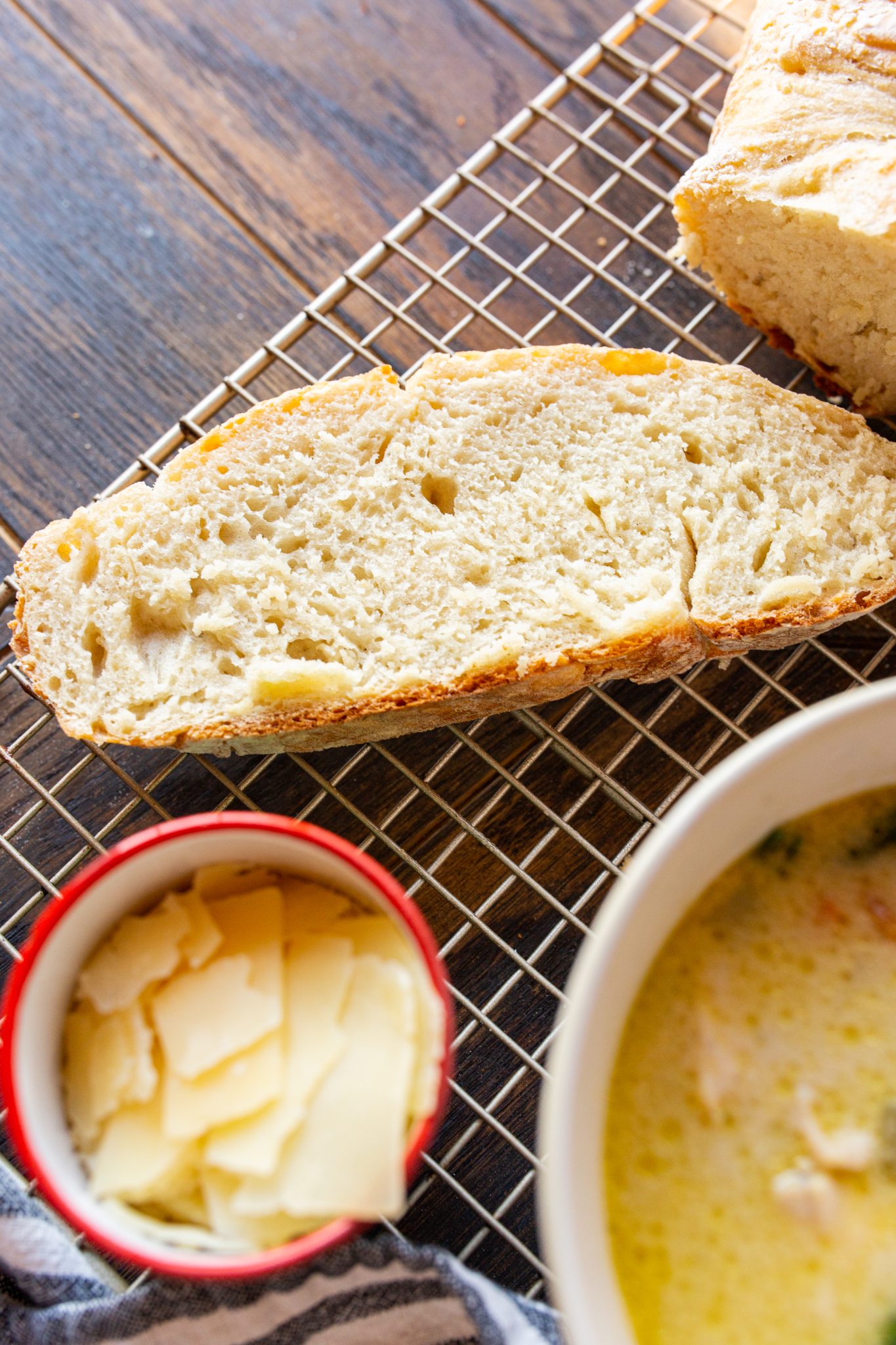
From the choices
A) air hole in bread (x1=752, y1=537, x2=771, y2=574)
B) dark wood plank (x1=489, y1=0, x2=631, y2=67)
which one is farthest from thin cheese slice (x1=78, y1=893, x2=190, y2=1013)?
dark wood plank (x1=489, y1=0, x2=631, y2=67)

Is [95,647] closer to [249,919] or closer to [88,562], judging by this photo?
[88,562]

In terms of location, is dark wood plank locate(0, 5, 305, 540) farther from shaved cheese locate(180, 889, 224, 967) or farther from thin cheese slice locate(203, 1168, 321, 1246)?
thin cheese slice locate(203, 1168, 321, 1246)

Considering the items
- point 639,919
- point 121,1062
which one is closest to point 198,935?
point 121,1062

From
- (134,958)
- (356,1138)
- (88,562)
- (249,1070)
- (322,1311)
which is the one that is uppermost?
(88,562)

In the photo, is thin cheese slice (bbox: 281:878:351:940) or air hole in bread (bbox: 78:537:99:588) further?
air hole in bread (bbox: 78:537:99:588)

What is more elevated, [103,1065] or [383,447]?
[383,447]

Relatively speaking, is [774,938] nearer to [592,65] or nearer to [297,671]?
[297,671]

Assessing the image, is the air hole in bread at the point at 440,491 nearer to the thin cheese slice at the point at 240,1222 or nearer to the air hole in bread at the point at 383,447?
the air hole in bread at the point at 383,447
